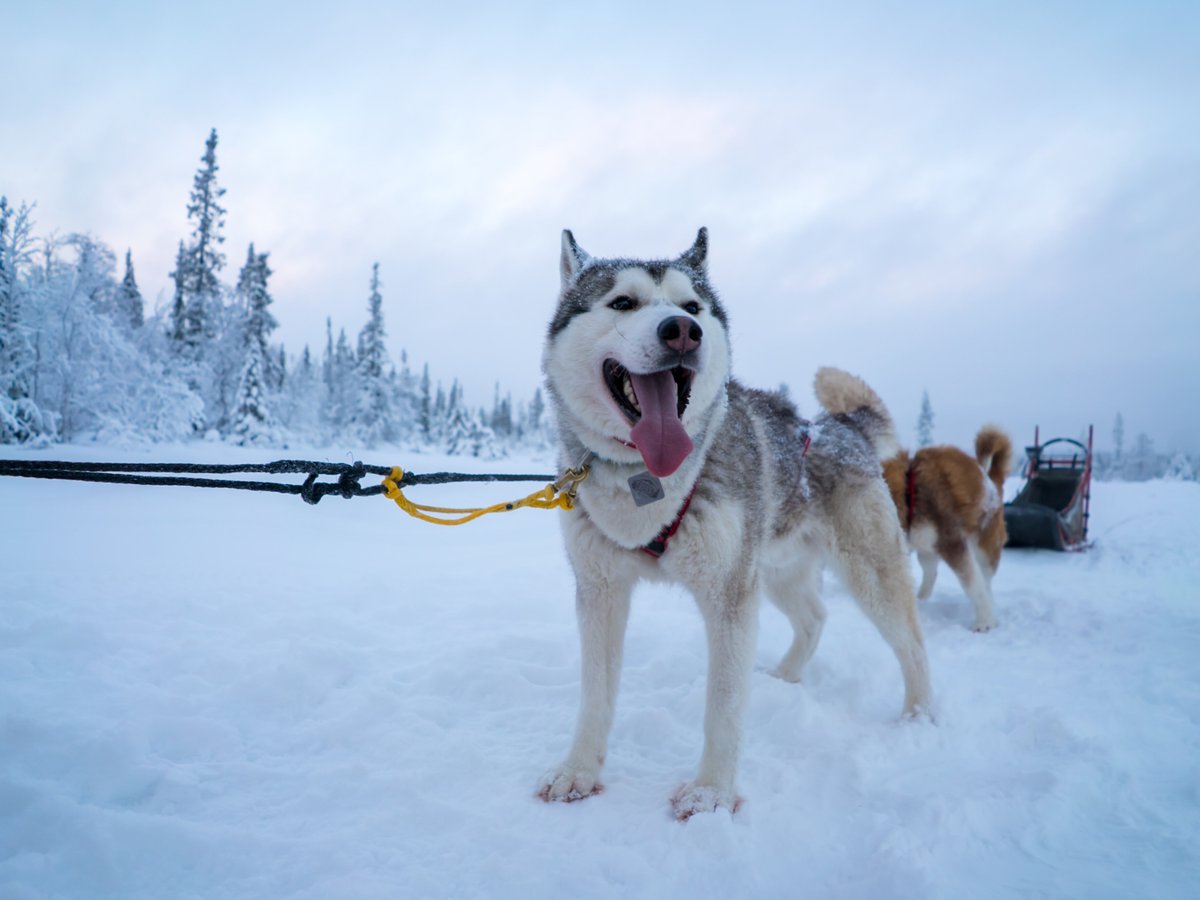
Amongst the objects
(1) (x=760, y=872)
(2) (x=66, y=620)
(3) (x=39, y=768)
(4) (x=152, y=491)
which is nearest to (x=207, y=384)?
(4) (x=152, y=491)

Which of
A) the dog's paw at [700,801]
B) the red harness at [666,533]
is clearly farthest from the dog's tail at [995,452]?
the dog's paw at [700,801]

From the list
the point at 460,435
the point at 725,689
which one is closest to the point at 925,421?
the point at 460,435

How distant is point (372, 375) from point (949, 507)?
3214cm

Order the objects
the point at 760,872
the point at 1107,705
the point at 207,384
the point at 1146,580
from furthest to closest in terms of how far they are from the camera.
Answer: the point at 207,384
the point at 1146,580
the point at 1107,705
the point at 760,872

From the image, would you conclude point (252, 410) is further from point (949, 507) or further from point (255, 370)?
point (949, 507)

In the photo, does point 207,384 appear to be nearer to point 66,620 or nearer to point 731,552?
point 66,620

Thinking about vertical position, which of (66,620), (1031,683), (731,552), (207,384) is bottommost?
(1031,683)

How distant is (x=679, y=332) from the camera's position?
203 cm

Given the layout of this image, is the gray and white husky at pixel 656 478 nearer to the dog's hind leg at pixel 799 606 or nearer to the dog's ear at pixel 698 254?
the dog's ear at pixel 698 254

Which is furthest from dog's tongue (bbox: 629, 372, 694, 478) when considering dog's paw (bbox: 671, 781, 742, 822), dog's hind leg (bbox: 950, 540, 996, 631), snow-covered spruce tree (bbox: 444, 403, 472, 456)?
snow-covered spruce tree (bbox: 444, 403, 472, 456)

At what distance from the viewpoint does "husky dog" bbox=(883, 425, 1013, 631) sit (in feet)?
18.6

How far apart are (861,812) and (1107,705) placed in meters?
2.13

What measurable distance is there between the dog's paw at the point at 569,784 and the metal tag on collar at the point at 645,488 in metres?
1.19

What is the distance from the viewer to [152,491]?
977cm
